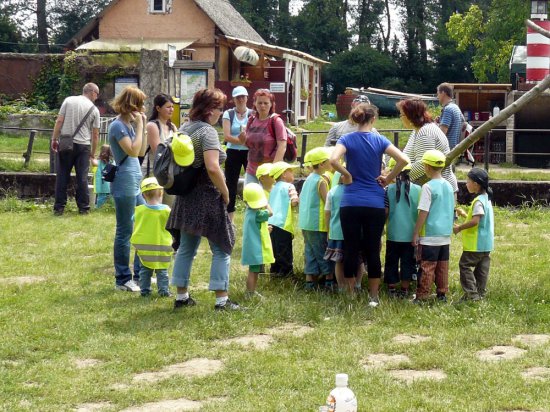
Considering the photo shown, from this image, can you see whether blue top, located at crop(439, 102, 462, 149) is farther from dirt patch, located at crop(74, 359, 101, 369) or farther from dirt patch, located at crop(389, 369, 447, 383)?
dirt patch, located at crop(74, 359, 101, 369)

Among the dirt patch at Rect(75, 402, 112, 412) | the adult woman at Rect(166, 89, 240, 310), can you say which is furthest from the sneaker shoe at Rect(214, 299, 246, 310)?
the dirt patch at Rect(75, 402, 112, 412)

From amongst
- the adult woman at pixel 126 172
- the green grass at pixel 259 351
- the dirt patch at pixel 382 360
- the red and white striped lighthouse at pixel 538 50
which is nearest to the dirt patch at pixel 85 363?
the green grass at pixel 259 351

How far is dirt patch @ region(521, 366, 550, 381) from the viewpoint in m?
6.56

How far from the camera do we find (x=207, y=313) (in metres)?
8.35

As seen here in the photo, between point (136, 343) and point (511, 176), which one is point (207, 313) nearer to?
point (136, 343)

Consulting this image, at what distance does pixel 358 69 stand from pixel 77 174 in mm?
47152

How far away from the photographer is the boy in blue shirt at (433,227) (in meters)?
8.84

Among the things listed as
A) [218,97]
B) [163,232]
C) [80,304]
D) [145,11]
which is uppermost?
[145,11]

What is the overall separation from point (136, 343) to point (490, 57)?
3761cm

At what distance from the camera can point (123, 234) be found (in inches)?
379

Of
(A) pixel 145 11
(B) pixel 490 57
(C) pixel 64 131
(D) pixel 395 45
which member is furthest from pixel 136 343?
(D) pixel 395 45

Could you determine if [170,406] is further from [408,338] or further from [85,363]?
[408,338]

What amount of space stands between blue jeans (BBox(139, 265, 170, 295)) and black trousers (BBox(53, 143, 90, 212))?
5936 mm

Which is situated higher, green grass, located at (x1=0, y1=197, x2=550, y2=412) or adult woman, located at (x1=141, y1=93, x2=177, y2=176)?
adult woman, located at (x1=141, y1=93, x2=177, y2=176)
